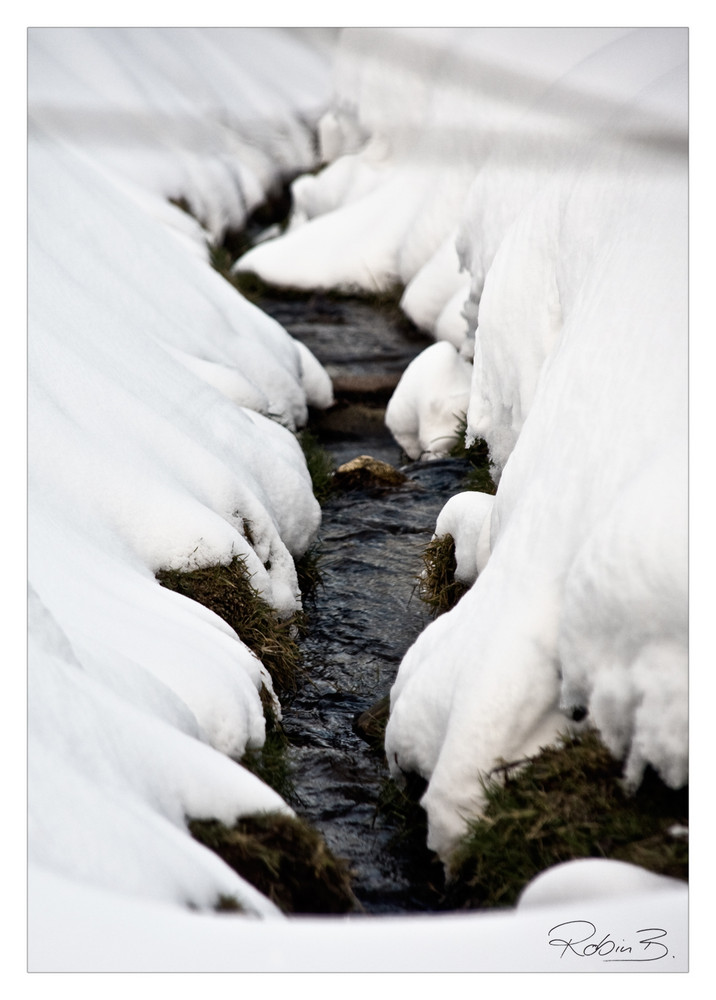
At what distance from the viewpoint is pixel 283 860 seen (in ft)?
10.7

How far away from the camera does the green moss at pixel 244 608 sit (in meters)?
4.78

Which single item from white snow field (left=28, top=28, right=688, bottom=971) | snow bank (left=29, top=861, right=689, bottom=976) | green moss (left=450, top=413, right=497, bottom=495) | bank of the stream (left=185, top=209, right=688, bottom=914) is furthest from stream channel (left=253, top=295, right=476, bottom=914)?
snow bank (left=29, top=861, right=689, bottom=976)

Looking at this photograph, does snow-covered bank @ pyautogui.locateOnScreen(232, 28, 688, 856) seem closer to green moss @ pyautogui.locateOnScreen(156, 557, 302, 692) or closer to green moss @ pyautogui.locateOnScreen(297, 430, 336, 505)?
green moss @ pyautogui.locateOnScreen(156, 557, 302, 692)

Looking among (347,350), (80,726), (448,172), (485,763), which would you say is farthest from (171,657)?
(448,172)

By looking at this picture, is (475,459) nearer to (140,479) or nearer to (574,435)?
(140,479)

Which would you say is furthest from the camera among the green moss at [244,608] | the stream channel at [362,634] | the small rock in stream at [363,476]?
the small rock in stream at [363,476]

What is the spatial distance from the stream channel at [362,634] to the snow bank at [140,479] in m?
0.34

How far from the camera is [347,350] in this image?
1119cm

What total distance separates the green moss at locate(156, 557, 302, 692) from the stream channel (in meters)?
0.16

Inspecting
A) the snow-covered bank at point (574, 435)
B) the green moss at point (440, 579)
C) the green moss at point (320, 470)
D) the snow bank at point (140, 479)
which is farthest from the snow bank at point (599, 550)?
the green moss at point (320, 470)
